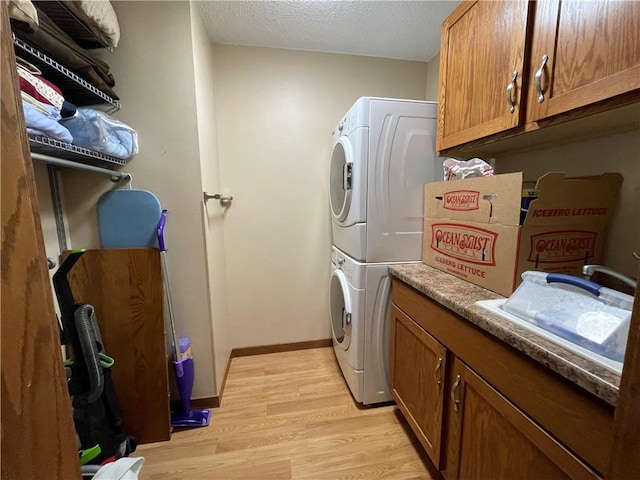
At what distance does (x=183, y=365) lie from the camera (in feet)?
5.02

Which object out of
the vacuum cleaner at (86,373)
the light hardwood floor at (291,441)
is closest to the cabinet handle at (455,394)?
the light hardwood floor at (291,441)

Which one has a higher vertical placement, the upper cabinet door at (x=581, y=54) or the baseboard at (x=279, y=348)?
the upper cabinet door at (x=581, y=54)

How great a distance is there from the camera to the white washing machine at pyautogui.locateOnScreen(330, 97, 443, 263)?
1.44 metres

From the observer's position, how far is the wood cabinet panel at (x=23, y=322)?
14.0 inches

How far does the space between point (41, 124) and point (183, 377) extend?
1.33 metres

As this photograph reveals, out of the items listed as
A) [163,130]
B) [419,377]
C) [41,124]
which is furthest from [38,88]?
[419,377]

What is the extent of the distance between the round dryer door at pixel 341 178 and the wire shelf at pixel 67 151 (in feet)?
3.80

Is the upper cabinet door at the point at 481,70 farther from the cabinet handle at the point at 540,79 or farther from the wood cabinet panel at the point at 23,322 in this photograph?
the wood cabinet panel at the point at 23,322

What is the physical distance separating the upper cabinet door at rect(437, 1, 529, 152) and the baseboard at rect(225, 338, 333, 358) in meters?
1.76

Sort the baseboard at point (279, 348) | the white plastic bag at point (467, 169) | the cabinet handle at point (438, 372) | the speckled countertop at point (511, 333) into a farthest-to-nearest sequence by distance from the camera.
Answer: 1. the baseboard at point (279, 348)
2. the white plastic bag at point (467, 169)
3. the cabinet handle at point (438, 372)
4. the speckled countertop at point (511, 333)

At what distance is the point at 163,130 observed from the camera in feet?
4.67

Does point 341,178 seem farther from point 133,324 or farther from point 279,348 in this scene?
point 279,348

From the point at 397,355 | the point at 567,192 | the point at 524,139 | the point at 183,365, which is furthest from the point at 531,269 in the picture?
the point at 183,365

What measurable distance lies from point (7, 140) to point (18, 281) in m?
0.19
